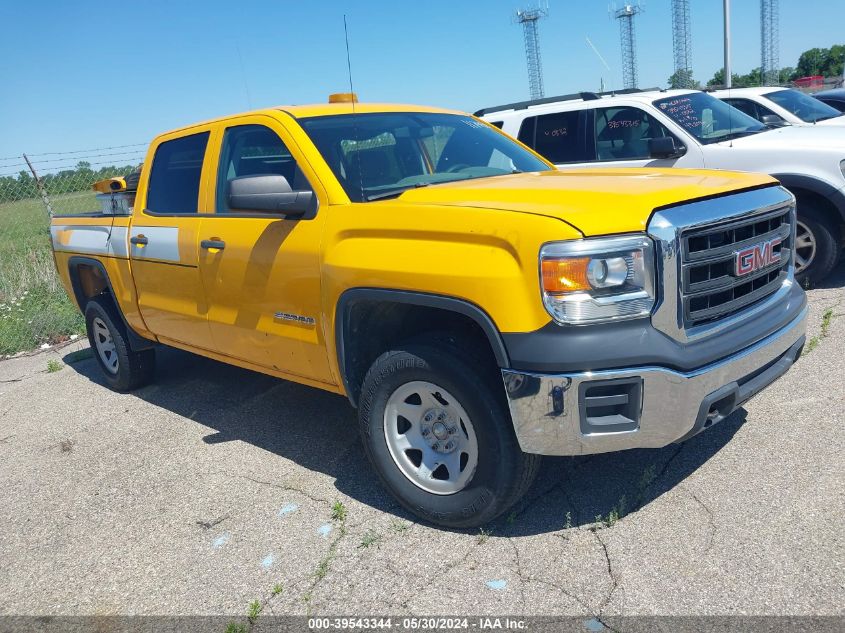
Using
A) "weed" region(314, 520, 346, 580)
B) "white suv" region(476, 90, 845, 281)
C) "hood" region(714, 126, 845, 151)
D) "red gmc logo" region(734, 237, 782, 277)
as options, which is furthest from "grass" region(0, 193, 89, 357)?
"red gmc logo" region(734, 237, 782, 277)

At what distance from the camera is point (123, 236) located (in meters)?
5.24

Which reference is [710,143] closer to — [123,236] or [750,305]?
[750,305]

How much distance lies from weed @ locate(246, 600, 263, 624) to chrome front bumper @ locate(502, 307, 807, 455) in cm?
123

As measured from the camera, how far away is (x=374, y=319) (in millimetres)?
3568

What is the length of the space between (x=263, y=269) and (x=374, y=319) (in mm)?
740

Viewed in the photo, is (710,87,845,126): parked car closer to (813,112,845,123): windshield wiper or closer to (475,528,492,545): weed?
(813,112,845,123): windshield wiper

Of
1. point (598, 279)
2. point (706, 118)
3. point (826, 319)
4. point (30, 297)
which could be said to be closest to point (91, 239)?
point (598, 279)

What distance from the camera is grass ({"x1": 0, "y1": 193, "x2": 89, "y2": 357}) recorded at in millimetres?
8359

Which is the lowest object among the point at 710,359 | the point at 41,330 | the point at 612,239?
the point at 41,330

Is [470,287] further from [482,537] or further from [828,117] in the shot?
[828,117]

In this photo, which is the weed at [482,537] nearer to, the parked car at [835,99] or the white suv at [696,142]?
the white suv at [696,142]

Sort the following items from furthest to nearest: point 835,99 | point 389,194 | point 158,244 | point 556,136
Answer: point 835,99 → point 556,136 → point 158,244 → point 389,194

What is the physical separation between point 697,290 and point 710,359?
0.91 feet

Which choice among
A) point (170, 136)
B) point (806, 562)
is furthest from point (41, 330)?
point (806, 562)
